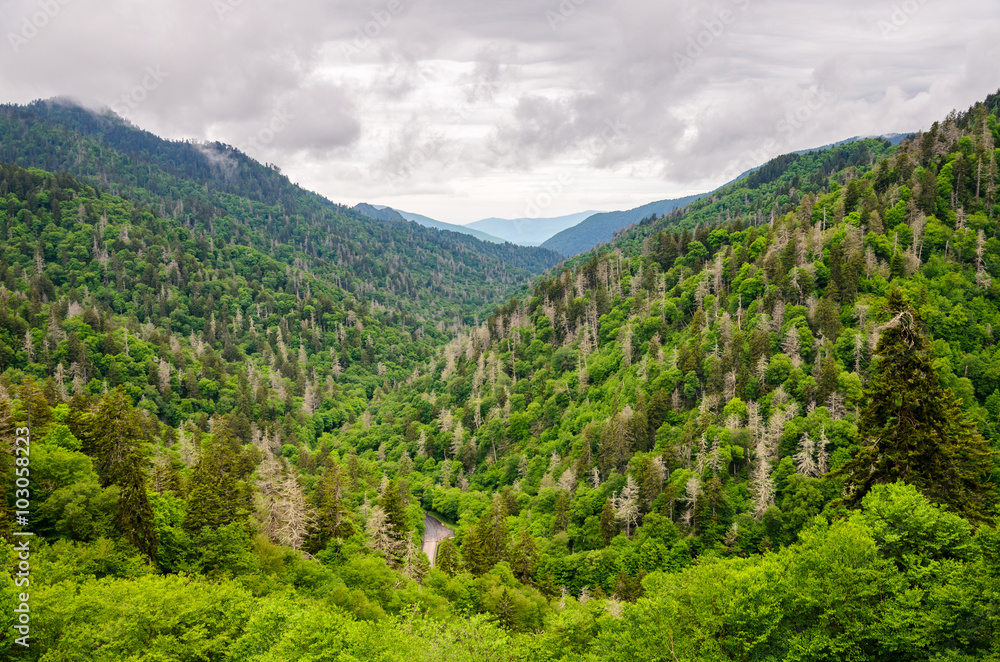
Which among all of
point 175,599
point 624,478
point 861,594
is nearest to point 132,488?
point 175,599

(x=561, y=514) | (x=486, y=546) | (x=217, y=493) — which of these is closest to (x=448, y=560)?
(x=486, y=546)

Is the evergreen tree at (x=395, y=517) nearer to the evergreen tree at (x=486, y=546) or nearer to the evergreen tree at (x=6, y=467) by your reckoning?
the evergreen tree at (x=486, y=546)

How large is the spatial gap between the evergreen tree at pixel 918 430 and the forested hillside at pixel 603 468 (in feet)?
0.51

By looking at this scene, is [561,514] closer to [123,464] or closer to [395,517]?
[395,517]

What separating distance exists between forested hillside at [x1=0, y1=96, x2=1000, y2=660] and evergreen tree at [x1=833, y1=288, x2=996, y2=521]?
0.51 ft

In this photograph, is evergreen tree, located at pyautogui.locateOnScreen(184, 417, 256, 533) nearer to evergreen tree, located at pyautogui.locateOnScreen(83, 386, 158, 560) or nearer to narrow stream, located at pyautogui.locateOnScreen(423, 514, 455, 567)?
evergreen tree, located at pyautogui.locateOnScreen(83, 386, 158, 560)

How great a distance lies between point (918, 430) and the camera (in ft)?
98.1

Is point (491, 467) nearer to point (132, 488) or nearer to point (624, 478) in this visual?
point (624, 478)

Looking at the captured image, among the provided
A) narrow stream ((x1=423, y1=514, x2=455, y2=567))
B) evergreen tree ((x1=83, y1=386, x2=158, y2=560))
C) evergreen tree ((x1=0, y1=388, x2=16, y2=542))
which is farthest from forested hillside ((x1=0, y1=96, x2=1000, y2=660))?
narrow stream ((x1=423, y1=514, x2=455, y2=567))

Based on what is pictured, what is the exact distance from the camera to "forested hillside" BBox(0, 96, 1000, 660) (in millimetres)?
27891

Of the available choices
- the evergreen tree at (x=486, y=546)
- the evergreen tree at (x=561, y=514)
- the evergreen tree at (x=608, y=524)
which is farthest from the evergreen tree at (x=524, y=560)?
the evergreen tree at (x=561, y=514)

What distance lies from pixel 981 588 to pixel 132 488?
173ft

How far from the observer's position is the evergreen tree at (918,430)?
29.5 m

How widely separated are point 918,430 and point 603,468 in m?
72.6
